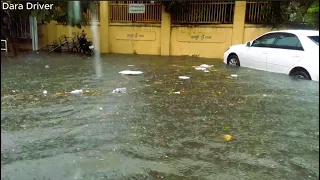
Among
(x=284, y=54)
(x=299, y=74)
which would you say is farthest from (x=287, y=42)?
(x=299, y=74)

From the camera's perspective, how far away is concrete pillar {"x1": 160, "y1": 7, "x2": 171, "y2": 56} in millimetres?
13266

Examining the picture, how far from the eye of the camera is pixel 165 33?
13367 mm

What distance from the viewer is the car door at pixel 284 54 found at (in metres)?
6.88

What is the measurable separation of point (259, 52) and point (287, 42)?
3.64ft

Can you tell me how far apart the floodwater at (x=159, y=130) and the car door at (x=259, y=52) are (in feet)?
3.61

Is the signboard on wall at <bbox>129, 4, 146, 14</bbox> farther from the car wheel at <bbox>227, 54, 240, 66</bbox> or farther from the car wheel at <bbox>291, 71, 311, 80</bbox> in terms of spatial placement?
the car wheel at <bbox>291, 71, 311, 80</bbox>

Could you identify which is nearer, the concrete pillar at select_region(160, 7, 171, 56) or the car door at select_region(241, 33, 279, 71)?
the car door at select_region(241, 33, 279, 71)

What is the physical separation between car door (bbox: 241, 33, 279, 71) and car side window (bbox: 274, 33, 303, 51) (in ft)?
0.82

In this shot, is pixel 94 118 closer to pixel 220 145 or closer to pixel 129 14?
pixel 220 145

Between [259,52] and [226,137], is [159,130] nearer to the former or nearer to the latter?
[226,137]

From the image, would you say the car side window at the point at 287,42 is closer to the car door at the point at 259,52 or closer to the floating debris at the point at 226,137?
the car door at the point at 259,52

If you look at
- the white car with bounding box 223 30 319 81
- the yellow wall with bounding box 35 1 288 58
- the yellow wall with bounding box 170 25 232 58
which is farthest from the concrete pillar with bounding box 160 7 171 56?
the white car with bounding box 223 30 319 81

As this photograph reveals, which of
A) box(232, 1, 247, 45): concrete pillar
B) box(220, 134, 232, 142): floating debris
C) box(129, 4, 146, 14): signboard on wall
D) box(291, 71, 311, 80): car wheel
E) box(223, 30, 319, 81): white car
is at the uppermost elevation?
box(129, 4, 146, 14): signboard on wall

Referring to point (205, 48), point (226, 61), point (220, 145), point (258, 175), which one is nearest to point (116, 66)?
point (226, 61)
